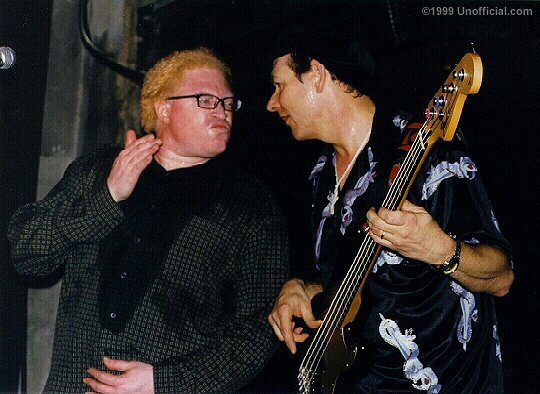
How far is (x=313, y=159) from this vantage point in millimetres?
2127

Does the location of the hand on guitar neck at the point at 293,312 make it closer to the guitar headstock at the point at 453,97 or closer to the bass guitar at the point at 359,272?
the bass guitar at the point at 359,272

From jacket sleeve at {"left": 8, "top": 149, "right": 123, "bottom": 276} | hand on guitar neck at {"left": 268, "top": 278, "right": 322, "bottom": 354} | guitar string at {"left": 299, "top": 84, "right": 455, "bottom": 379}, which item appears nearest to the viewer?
guitar string at {"left": 299, "top": 84, "right": 455, "bottom": 379}

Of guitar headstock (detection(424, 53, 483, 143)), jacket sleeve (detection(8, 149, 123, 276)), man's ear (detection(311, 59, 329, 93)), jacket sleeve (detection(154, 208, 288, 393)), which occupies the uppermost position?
man's ear (detection(311, 59, 329, 93))

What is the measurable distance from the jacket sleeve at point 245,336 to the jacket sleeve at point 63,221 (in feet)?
1.30

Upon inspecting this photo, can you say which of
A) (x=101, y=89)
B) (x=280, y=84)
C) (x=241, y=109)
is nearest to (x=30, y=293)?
(x=101, y=89)

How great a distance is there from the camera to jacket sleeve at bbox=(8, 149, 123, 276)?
199cm

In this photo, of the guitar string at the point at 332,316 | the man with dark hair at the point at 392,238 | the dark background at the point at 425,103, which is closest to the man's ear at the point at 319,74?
the man with dark hair at the point at 392,238

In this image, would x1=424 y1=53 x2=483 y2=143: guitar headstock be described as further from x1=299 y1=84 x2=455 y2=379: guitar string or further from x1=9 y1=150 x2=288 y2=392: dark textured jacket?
x1=9 y1=150 x2=288 y2=392: dark textured jacket

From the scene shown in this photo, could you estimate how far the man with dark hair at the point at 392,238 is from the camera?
4.72 ft

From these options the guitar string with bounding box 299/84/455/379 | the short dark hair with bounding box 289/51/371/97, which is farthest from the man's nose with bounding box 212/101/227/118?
the guitar string with bounding box 299/84/455/379

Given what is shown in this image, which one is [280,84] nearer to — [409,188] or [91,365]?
[409,188]

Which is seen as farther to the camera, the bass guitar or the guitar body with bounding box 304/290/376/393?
the guitar body with bounding box 304/290/376/393

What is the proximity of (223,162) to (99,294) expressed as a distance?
510 mm

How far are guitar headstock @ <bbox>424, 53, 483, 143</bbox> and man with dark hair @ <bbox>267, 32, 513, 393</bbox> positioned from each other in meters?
0.11
